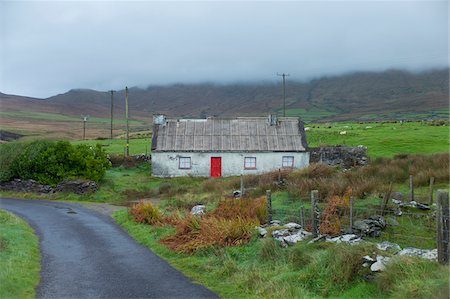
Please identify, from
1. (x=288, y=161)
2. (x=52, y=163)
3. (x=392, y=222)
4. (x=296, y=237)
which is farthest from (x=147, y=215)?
(x=288, y=161)

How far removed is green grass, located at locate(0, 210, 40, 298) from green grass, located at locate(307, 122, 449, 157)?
3245 cm

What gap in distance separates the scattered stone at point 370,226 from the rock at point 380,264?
16.3 feet

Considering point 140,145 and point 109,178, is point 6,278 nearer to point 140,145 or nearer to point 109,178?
point 109,178

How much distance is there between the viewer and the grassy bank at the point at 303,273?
9555 mm

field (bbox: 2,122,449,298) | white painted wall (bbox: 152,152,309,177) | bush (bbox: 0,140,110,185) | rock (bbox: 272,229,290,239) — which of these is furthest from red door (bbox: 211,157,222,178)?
rock (bbox: 272,229,290,239)

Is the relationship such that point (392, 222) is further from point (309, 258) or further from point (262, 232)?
point (309, 258)

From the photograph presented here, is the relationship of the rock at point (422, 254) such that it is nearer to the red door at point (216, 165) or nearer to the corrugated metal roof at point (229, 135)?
the corrugated metal roof at point (229, 135)

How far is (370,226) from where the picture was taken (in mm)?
16047

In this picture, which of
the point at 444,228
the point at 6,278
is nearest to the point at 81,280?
the point at 6,278

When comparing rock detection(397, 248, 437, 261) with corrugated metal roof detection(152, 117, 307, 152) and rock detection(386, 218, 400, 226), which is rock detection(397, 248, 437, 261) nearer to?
rock detection(386, 218, 400, 226)

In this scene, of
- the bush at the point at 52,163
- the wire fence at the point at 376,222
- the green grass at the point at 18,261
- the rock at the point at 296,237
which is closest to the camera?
the green grass at the point at 18,261

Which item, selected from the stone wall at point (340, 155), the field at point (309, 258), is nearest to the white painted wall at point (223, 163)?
the stone wall at point (340, 155)

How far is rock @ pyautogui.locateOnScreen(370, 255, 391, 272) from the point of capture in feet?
34.0

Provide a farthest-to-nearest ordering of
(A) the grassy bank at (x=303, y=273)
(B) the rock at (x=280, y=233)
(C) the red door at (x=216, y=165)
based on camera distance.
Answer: (C) the red door at (x=216, y=165) < (B) the rock at (x=280, y=233) < (A) the grassy bank at (x=303, y=273)
